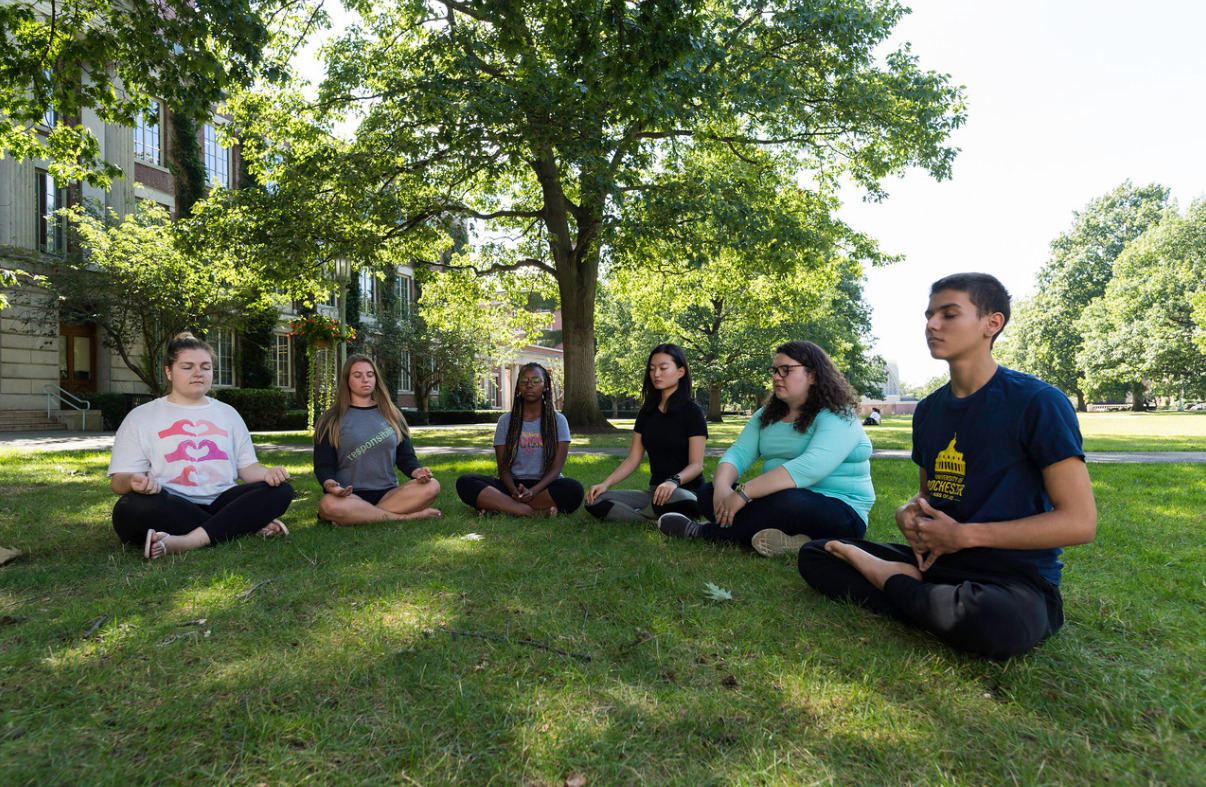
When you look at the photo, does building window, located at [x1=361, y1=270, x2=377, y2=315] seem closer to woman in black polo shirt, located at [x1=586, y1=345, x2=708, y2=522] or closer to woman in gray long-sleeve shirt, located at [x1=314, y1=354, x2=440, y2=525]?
woman in gray long-sleeve shirt, located at [x1=314, y1=354, x2=440, y2=525]

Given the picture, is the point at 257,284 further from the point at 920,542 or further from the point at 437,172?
the point at 920,542

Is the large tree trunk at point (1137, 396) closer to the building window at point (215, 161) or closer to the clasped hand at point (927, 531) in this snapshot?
the building window at point (215, 161)

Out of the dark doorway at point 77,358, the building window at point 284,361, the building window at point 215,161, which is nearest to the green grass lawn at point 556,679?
the dark doorway at point 77,358

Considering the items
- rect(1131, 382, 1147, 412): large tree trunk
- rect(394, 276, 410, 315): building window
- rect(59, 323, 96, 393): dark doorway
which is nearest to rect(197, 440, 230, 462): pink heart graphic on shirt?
rect(59, 323, 96, 393): dark doorway

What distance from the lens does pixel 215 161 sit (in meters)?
26.6

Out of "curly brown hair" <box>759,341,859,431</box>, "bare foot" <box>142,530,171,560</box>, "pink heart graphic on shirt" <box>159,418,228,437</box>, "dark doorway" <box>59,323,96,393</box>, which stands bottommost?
"bare foot" <box>142,530,171,560</box>

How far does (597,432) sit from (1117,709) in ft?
51.0

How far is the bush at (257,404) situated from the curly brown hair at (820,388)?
23.0 metres

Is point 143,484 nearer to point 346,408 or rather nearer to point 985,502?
point 346,408

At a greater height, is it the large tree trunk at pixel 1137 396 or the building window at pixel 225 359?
the building window at pixel 225 359

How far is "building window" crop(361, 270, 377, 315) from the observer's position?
1293 inches

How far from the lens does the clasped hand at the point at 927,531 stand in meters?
2.62

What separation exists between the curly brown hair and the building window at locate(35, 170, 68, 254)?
2482cm

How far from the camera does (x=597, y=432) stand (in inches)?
696
